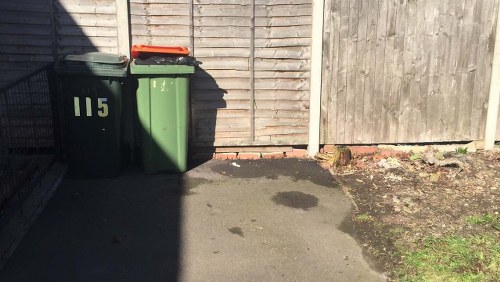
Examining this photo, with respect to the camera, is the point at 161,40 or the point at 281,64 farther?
the point at 281,64

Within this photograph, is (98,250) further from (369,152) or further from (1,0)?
(369,152)

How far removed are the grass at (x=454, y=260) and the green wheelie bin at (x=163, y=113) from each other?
3222mm

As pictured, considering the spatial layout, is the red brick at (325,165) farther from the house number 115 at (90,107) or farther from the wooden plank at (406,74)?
the house number 115 at (90,107)

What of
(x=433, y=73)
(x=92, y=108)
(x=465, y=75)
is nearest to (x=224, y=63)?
(x=92, y=108)

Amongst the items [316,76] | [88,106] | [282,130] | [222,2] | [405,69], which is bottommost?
[282,130]

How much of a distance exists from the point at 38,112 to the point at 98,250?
2.82 m

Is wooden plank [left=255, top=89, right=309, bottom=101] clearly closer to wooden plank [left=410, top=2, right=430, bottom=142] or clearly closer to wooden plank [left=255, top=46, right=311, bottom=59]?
wooden plank [left=255, top=46, right=311, bottom=59]

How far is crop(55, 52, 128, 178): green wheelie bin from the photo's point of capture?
19.6 ft

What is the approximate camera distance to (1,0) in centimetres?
644

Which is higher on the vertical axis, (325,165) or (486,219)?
(325,165)

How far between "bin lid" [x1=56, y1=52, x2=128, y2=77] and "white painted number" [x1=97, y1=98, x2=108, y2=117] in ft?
1.03

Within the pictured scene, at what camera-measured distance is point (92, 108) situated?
6086 mm

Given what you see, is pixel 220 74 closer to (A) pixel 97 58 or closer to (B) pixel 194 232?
(A) pixel 97 58

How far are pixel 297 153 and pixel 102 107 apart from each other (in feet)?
9.29
